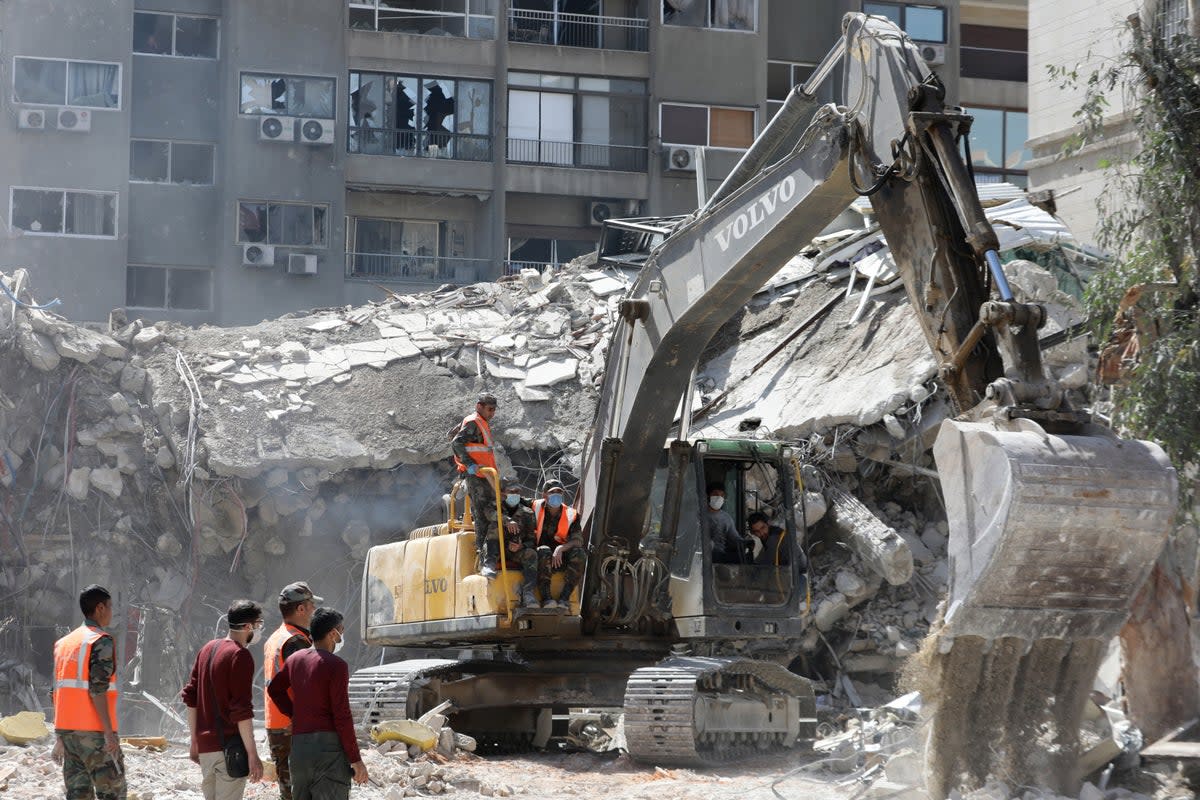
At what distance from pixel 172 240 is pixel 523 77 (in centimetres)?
857

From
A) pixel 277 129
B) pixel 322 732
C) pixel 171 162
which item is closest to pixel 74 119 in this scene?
pixel 171 162

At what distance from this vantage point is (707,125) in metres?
37.6

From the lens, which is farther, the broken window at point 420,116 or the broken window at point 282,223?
the broken window at point 420,116

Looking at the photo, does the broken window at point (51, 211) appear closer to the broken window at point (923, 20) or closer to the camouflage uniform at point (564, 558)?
the broken window at point (923, 20)

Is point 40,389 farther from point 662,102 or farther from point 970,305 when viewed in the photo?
point 662,102

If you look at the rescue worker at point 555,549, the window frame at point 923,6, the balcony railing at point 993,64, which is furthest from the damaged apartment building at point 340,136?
the rescue worker at point 555,549

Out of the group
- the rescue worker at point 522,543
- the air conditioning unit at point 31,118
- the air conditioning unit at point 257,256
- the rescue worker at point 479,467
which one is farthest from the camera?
the air conditioning unit at point 257,256

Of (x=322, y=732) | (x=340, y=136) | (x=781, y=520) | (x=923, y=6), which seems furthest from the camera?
(x=923, y=6)

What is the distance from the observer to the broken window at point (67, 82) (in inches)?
1357

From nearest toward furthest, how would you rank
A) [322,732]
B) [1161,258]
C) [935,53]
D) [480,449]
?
[322,732], [1161,258], [480,449], [935,53]

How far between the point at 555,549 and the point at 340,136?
957 inches

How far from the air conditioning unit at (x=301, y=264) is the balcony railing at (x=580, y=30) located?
705cm

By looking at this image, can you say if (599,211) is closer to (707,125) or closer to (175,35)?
(707,125)

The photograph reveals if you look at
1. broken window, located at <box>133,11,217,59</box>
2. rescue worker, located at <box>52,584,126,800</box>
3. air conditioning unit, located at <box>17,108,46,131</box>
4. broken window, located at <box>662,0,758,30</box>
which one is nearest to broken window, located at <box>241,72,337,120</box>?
broken window, located at <box>133,11,217,59</box>
